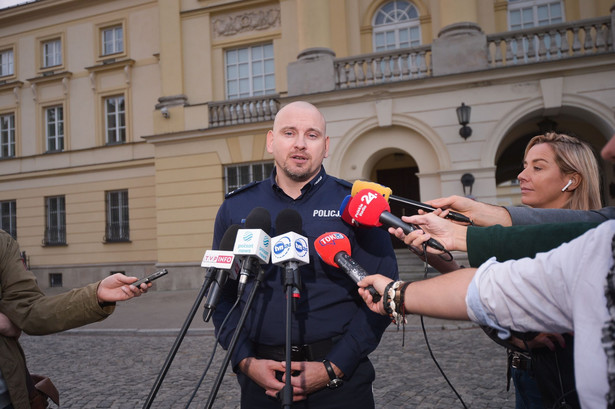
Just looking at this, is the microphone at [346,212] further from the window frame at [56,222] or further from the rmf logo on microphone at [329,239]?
the window frame at [56,222]

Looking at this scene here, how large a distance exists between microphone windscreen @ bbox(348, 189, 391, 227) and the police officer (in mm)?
326

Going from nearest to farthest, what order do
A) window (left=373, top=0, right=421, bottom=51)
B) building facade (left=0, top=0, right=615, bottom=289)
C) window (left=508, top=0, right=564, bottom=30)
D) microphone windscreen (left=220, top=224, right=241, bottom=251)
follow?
microphone windscreen (left=220, top=224, right=241, bottom=251)
building facade (left=0, top=0, right=615, bottom=289)
window (left=508, top=0, right=564, bottom=30)
window (left=373, top=0, right=421, bottom=51)

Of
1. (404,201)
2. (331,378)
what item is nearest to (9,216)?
(331,378)

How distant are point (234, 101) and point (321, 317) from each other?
12.6 metres

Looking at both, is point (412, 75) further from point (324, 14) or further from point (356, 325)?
point (356, 325)

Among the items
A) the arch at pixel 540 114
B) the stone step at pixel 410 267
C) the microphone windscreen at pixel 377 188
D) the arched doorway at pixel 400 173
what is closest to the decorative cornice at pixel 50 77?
the arched doorway at pixel 400 173

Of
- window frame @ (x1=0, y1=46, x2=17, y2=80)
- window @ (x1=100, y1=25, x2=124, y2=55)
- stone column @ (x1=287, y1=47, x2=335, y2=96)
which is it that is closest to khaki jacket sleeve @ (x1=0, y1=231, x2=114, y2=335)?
stone column @ (x1=287, y1=47, x2=335, y2=96)

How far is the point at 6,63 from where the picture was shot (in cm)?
1923

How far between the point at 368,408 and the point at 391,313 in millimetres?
935

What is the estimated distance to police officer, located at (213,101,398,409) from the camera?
2.08 m

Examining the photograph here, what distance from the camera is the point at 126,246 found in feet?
54.5

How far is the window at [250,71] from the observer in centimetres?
1494

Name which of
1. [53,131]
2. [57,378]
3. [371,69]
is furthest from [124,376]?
[53,131]

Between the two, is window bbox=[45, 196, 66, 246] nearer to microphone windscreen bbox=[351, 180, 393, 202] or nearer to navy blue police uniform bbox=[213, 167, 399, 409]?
navy blue police uniform bbox=[213, 167, 399, 409]
